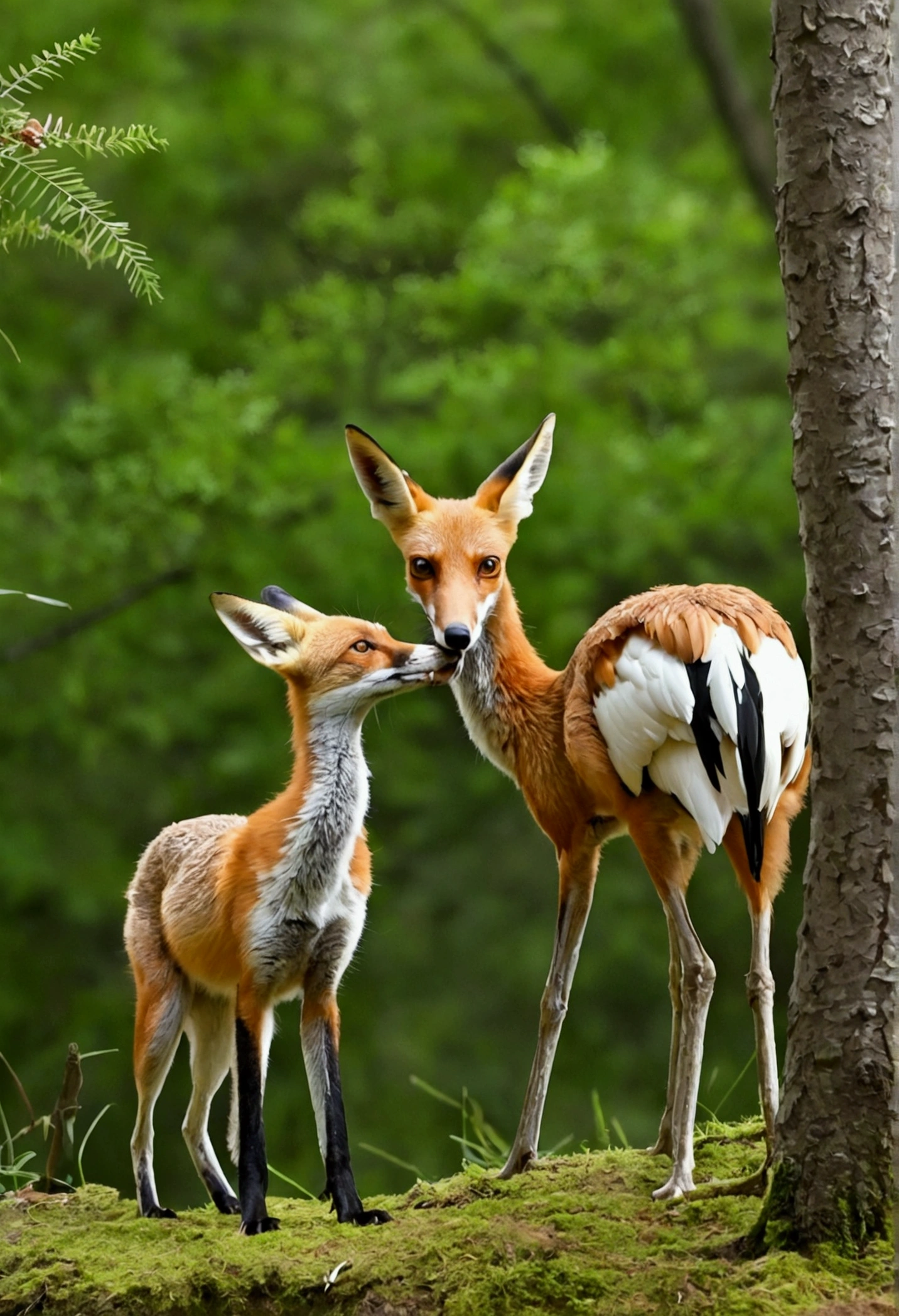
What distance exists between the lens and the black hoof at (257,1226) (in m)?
2.92

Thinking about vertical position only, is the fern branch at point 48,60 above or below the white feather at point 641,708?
above

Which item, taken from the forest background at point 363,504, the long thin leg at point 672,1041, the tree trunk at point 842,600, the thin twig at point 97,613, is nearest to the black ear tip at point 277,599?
the long thin leg at point 672,1041

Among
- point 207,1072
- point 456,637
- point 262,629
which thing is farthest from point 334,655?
point 207,1072

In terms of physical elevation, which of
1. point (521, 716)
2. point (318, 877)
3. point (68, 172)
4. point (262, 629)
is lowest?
point (318, 877)

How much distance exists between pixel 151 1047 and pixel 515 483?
160 cm

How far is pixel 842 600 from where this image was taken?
2.49 meters

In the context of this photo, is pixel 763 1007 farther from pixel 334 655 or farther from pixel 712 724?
pixel 334 655

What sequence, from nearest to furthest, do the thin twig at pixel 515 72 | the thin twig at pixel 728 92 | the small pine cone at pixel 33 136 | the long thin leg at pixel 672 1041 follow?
the small pine cone at pixel 33 136, the long thin leg at pixel 672 1041, the thin twig at pixel 728 92, the thin twig at pixel 515 72

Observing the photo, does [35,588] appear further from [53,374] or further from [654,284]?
[654,284]

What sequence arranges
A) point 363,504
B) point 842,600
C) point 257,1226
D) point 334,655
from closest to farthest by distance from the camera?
point 842,600 → point 257,1226 → point 334,655 → point 363,504

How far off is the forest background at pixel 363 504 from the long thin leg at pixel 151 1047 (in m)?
3.47

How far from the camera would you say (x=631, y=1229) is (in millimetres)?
2777

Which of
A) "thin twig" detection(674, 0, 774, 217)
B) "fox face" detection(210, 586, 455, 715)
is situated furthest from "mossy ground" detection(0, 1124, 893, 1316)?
"thin twig" detection(674, 0, 774, 217)

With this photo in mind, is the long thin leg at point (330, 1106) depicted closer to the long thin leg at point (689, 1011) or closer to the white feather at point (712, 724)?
the long thin leg at point (689, 1011)
